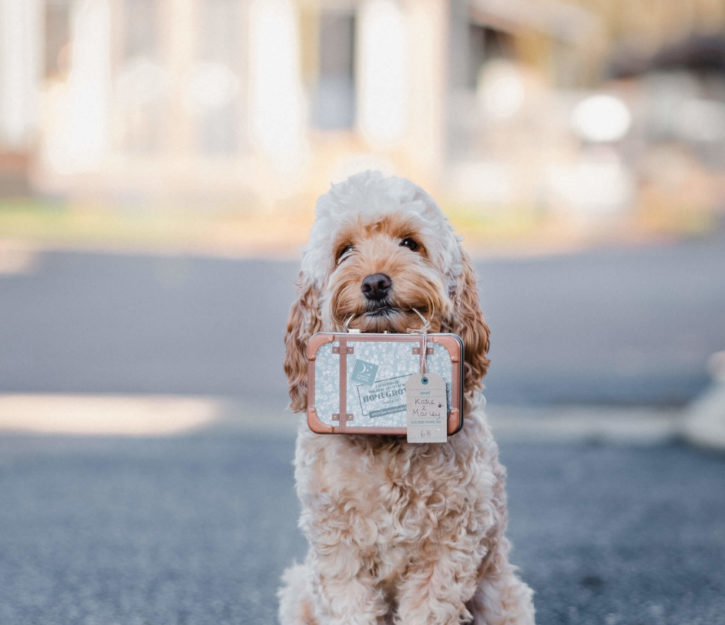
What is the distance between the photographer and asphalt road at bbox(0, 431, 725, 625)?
4.32m

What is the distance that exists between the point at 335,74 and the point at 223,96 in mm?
2374

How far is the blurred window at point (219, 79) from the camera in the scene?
21.3 m

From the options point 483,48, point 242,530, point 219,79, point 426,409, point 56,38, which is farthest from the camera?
point 483,48

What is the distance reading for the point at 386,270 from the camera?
2947 millimetres

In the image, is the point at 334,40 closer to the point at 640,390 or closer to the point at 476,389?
the point at 640,390

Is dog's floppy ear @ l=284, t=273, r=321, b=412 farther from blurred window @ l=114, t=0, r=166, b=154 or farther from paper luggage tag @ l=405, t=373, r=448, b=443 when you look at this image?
blurred window @ l=114, t=0, r=166, b=154

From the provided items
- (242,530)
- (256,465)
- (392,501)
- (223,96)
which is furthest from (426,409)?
(223,96)

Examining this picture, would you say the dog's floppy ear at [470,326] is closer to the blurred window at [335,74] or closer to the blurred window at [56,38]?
the blurred window at [335,74]

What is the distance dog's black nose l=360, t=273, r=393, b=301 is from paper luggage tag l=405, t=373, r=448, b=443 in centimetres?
24

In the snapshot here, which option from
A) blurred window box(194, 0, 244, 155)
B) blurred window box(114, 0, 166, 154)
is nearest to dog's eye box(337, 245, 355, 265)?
blurred window box(194, 0, 244, 155)

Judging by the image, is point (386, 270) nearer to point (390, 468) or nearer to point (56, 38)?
point (390, 468)

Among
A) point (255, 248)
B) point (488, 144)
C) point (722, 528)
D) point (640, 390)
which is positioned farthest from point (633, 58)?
point (722, 528)

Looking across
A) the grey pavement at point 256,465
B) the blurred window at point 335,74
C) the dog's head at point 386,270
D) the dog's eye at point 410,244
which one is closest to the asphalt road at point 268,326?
the grey pavement at point 256,465

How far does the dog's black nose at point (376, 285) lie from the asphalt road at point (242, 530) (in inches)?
68.9
